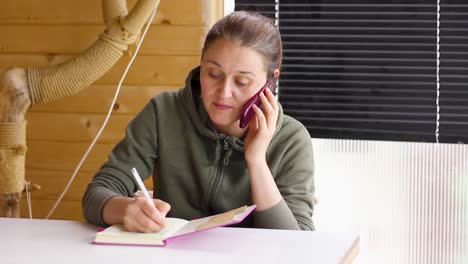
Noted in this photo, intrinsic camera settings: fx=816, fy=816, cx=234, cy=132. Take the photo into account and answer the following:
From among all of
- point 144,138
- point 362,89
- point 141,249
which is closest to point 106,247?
point 141,249

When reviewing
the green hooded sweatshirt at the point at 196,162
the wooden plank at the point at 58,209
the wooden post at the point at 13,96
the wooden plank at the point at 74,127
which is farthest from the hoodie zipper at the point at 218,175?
the wooden plank at the point at 58,209

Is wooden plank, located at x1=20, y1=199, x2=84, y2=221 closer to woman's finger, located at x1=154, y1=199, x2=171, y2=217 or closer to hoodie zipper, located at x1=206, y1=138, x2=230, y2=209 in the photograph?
hoodie zipper, located at x1=206, y1=138, x2=230, y2=209

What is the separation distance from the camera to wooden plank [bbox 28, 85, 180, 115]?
9.86 feet

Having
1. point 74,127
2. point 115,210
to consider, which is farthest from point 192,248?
point 74,127

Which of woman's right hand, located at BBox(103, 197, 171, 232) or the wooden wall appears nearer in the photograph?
woman's right hand, located at BBox(103, 197, 171, 232)

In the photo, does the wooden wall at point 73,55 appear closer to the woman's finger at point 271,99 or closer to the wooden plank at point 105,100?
the wooden plank at point 105,100

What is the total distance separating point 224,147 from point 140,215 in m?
0.40

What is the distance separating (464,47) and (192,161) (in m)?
1.27

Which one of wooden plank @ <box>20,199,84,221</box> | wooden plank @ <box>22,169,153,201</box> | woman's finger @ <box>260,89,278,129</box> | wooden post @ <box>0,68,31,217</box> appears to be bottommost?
wooden plank @ <box>20,199,84,221</box>

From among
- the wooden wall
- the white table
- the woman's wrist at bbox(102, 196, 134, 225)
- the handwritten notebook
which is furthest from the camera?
the wooden wall

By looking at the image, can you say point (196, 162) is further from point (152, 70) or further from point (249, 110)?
point (152, 70)

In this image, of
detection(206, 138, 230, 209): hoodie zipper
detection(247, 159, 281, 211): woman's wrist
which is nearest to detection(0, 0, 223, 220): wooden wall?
detection(206, 138, 230, 209): hoodie zipper

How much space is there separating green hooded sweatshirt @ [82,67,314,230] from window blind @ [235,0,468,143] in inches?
38.1

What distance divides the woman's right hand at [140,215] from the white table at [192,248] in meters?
0.05
